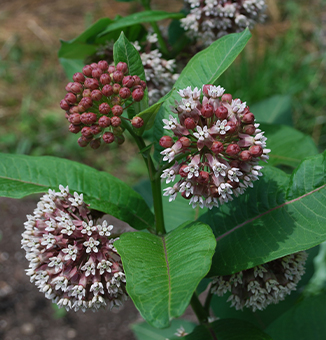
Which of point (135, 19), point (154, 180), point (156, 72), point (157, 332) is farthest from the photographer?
point (157, 332)

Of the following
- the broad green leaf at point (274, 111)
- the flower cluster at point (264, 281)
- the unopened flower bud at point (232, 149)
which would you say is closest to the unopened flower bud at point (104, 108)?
the unopened flower bud at point (232, 149)

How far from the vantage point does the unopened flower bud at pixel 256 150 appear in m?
1.13

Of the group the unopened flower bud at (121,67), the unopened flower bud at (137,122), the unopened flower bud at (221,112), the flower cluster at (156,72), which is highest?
the flower cluster at (156,72)

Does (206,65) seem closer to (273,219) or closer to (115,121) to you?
(115,121)

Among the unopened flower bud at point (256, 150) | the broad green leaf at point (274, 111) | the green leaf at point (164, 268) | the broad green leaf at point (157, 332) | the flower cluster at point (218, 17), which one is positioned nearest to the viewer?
the green leaf at point (164, 268)

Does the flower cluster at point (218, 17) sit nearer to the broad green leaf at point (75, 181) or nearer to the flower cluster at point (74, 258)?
the broad green leaf at point (75, 181)

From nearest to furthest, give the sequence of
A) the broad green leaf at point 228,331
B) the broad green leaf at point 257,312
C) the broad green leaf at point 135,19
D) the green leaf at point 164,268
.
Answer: the green leaf at point 164,268 → the broad green leaf at point 228,331 → the broad green leaf at point 135,19 → the broad green leaf at point 257,312

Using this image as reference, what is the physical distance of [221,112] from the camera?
3.71 ft

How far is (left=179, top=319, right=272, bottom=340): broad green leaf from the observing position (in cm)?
139

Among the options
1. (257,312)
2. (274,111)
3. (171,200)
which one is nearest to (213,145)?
(171,200)

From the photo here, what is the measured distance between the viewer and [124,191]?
4.81 feet

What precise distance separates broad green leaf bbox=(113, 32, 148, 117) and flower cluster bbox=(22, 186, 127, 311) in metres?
0.35

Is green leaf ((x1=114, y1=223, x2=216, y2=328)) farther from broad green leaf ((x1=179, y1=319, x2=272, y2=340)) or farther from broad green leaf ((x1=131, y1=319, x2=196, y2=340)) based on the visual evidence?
broad green leaf ((x1=131, y1=319, x2=196, y2=340))

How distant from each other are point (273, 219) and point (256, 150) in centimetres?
29
